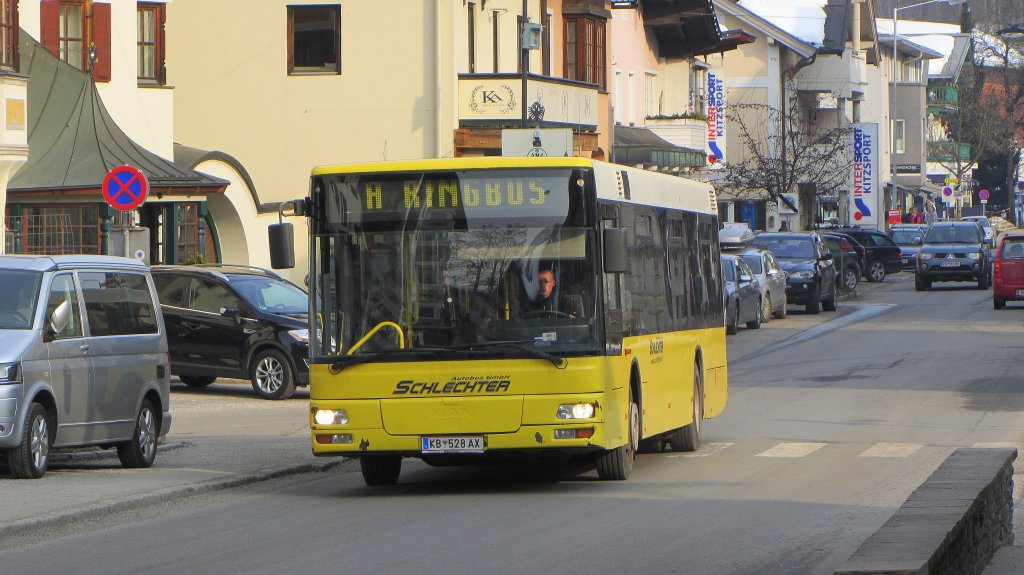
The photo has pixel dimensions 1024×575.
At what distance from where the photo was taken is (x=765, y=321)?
129 ft

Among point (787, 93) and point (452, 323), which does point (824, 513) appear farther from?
point (787, 93)

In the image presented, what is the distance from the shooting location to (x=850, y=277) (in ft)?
161

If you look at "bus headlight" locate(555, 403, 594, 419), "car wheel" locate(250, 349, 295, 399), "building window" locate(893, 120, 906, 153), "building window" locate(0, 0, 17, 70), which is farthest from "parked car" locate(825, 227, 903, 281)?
"building window" locate(893, 120, 906, 153)

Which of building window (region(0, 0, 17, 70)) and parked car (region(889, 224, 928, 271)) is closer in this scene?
building window (region(0, 0, 17, 70))

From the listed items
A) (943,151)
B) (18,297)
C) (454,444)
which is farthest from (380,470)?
(943,151)

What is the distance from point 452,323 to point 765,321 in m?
27.0

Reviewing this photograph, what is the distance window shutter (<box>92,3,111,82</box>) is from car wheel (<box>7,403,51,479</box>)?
16.8 meters

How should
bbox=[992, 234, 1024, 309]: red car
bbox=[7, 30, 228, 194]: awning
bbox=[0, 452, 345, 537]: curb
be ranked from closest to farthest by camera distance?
1. bbox=[0, 452, 345, 537]: curb
2. bbox=[7, 30, 228, 194]: awning
3. bbox=[992, 234, 1024, 309]: red car

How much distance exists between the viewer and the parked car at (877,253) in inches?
2292

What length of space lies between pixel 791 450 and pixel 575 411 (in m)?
4.15

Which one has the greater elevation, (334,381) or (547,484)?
(334,381)

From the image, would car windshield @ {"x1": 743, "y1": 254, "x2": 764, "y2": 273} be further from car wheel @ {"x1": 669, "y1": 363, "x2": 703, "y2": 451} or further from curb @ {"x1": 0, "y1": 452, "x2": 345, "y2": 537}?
curb @ {"x1": 0, "y1": 452, "x2": 345, "y2": 537}

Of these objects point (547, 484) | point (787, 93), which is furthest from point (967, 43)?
point (547, 484)

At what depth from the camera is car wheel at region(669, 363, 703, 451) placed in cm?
1653
